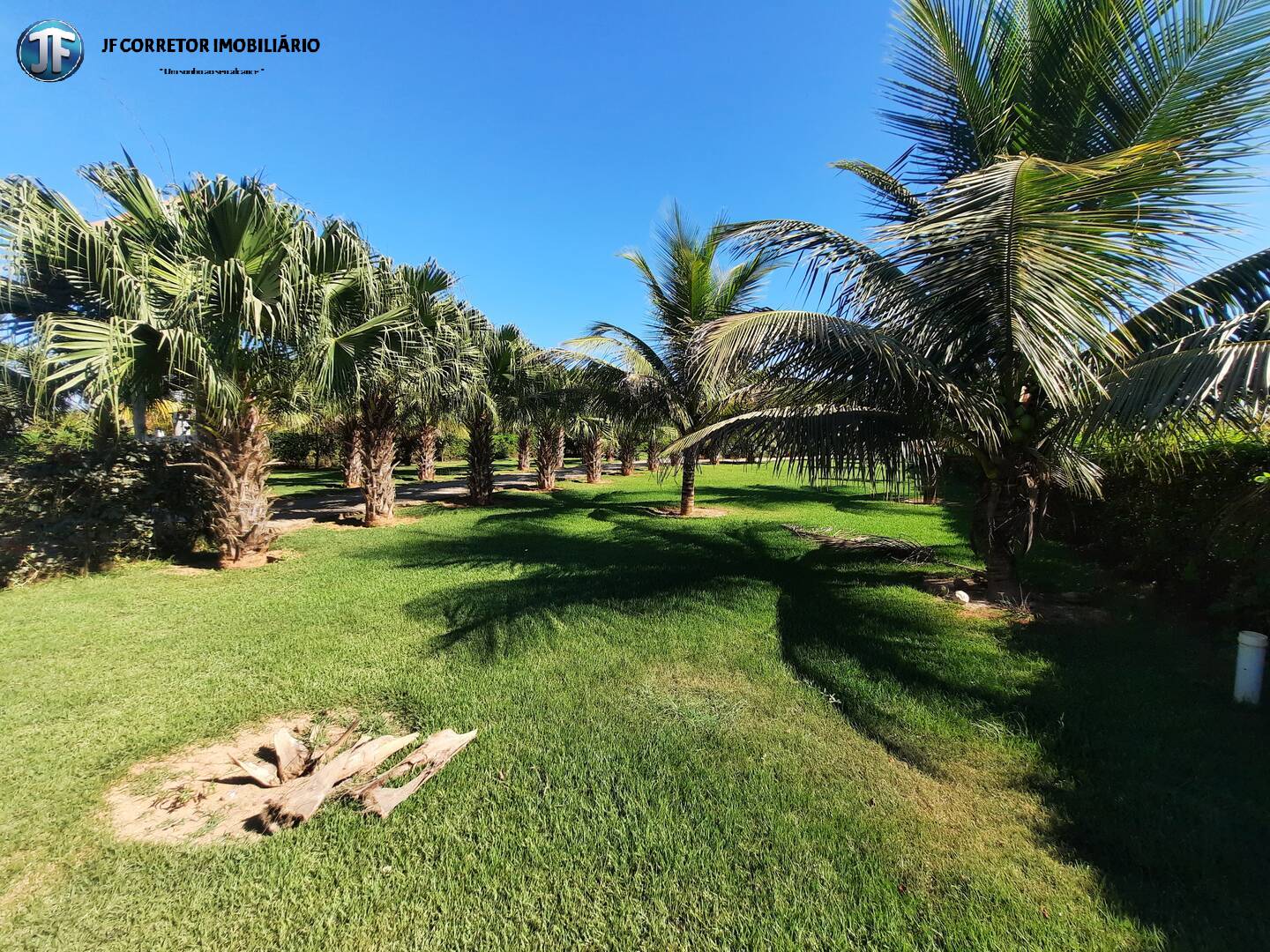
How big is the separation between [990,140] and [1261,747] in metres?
5.34

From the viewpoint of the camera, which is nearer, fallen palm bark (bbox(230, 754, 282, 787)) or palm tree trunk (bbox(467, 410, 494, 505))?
fallen palm bark (bbox(230, 754, 282, 787))

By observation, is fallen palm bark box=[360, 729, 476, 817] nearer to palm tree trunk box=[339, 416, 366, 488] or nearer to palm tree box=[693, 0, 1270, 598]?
palm tree box=[693, 0, 1270, 598]

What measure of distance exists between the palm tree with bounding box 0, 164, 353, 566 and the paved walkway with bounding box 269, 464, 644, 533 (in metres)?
3.05

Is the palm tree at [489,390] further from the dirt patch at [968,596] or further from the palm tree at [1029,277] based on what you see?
the dirt patch at [968,596]

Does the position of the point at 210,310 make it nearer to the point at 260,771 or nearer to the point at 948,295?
the point at 260,771

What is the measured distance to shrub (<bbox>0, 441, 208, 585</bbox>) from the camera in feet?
19.8

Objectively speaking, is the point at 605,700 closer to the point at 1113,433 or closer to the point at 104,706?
the point at 104,706

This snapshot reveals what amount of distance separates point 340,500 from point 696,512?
1001 cm

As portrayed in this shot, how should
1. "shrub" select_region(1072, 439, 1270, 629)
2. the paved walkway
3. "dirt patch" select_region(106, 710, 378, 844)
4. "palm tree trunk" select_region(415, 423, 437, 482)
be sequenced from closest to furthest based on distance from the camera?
"dirt patch" select_region(106, 710, 378, 844) → "shrub" select_region(1072, 439, 1270, 629) → the paved walkway → "palm tree trunk" select_region(415, 423, 437, 482)

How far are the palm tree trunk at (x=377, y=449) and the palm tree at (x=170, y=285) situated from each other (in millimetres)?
3633

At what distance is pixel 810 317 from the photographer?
4688mm

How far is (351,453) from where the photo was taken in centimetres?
1662

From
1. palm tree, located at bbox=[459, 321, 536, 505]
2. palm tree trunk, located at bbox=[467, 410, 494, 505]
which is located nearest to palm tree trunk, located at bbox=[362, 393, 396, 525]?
palm tree, located at bbox=[459, 321, 536, 505]

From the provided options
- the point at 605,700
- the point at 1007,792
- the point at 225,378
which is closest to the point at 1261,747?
the point at 1007,792
